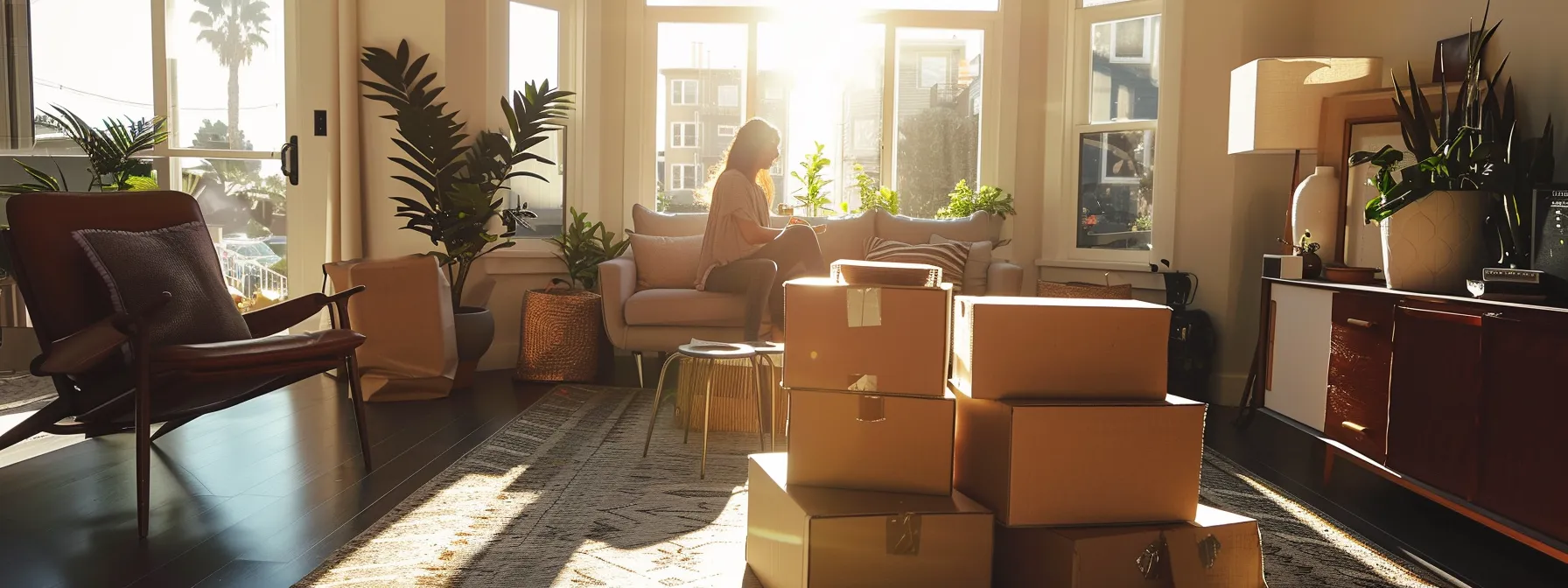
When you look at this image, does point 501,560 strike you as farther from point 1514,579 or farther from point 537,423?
point 1514,579

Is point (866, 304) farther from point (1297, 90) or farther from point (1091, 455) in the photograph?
point (1297, 90)

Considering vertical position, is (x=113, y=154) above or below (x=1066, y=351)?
above

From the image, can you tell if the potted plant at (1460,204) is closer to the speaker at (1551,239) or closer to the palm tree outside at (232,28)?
the speaker at (1551,239)

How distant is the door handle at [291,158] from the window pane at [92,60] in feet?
3.04

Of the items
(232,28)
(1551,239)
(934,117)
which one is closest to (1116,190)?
(934,117)

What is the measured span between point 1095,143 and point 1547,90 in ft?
8.27

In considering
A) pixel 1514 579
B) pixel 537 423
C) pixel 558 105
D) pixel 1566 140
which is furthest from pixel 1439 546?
pixel 558 105

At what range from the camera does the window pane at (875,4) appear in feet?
19.6

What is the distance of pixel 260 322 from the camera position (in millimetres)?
3377

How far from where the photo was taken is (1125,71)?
17.8 feet

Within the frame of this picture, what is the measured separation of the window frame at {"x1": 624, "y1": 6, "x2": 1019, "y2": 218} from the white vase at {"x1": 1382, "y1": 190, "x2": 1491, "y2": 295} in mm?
2985

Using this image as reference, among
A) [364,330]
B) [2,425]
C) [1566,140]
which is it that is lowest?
[2,425]

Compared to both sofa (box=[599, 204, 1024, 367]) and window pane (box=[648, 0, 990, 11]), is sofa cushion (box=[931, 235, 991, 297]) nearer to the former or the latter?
sofa (box=[599, 204, 1024, 367])

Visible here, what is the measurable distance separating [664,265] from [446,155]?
1.18 m
